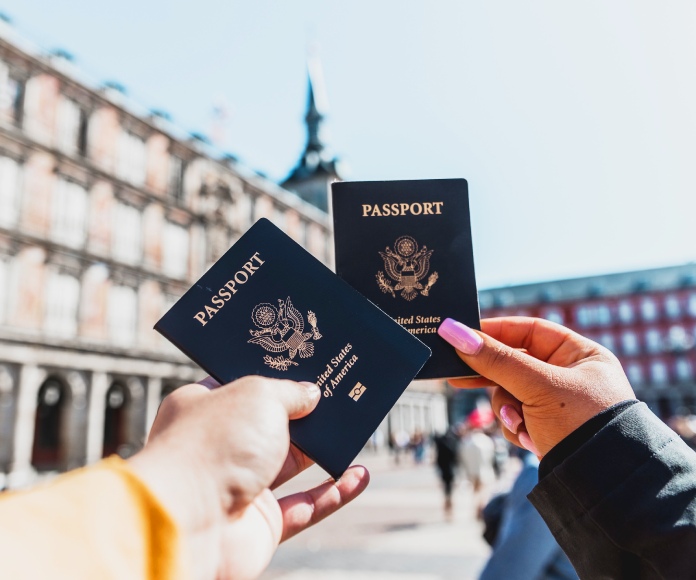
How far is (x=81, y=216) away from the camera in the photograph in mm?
22672

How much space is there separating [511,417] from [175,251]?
2695 cm

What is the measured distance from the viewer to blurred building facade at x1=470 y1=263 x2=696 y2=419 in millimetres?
53062

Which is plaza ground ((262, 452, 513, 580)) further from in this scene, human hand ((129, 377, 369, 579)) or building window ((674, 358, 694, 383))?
building window ((674, 358, 694, 383))

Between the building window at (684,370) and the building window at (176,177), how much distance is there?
47.3 m

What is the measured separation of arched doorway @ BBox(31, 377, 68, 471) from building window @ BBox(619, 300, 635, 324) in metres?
50.5

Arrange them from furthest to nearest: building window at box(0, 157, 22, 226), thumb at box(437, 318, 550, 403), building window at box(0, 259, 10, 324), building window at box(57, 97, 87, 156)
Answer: building window at box(57, 97, 87, 156) → building window at box(0, 157, 22, 226) → building window at box(0, 259, 10, 324) → thumb at box(437, 318, 550, 403)

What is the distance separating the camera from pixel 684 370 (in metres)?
53.1

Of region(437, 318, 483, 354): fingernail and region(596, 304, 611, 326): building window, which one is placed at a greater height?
region(596, 304, 611, 326): building window

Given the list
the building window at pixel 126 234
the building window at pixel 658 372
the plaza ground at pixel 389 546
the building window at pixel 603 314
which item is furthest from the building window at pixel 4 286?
the building window at pixel 658 372

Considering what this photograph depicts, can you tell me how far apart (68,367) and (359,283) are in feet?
72.2

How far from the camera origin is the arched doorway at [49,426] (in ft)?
67.3

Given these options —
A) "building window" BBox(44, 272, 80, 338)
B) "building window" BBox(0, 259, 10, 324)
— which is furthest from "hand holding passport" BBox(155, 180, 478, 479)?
"building window" BBox(44, 272, 80, 338)

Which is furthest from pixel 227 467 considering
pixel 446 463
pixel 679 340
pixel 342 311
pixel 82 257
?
pixel 679 340

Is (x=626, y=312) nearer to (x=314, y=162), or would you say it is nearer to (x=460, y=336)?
(x=314, y=162)
